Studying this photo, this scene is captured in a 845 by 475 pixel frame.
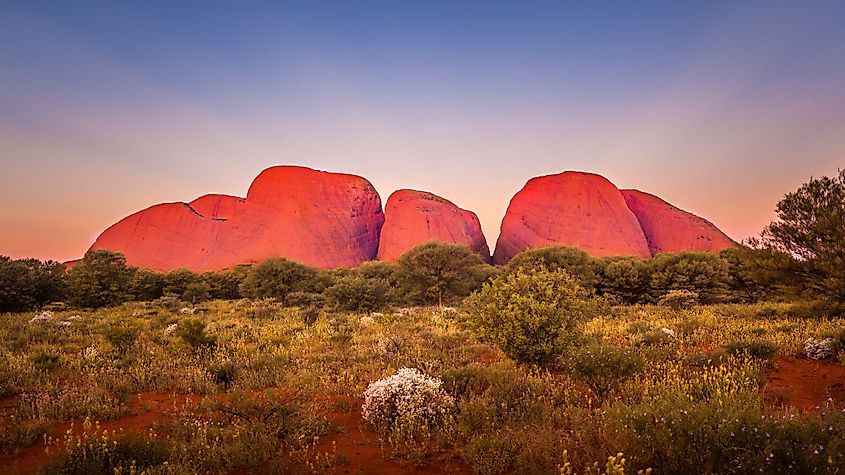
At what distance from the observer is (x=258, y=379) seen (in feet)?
32.4

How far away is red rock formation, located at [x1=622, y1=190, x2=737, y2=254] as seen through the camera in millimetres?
96875

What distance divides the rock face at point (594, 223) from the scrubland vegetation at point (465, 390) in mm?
80391

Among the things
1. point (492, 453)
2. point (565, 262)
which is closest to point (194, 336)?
point (492, 453)

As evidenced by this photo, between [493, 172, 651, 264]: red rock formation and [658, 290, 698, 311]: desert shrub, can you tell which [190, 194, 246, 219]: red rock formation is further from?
[658, 290, 698, 311]: desert shrub

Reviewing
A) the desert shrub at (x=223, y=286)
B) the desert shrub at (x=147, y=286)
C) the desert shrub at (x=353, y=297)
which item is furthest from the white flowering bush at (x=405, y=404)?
the desert shrub at (x=223, y=286)

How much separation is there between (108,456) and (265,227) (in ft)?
341

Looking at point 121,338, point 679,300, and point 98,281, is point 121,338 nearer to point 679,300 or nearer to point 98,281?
point 98,281

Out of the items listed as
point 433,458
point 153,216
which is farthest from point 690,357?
point 153,216

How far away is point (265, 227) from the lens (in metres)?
102

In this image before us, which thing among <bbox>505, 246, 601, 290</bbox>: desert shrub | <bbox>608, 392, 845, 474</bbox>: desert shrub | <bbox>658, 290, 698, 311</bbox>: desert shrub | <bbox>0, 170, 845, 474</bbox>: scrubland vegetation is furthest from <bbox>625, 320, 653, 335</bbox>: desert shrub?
<bbox>505, 246, 601, 290</bbox>: desert shrub

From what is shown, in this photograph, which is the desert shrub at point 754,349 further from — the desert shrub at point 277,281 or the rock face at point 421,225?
the rock face at point 421,225

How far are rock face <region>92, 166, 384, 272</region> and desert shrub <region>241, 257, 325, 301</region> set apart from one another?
5454cm

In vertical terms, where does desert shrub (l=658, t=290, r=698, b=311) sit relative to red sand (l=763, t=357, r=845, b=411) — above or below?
above

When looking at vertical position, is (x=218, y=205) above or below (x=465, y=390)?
above
